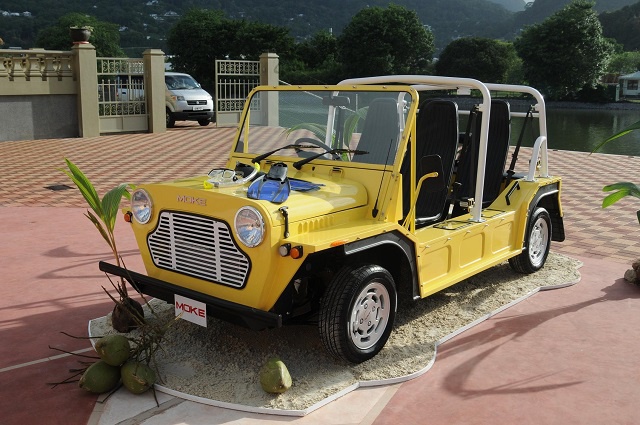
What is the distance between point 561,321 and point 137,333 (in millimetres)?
3164

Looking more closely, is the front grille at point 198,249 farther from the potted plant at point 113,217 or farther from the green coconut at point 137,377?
the green coconut at point 137,377

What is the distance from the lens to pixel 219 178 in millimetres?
4371

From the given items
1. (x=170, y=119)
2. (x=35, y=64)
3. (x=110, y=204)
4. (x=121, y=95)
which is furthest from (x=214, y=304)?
(x=170, y=119)

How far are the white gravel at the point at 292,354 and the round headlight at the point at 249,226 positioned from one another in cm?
88

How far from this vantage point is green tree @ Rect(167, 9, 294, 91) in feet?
185

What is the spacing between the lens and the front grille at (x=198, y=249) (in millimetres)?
3998

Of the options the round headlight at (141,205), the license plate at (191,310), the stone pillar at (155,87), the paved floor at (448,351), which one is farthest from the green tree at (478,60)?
the license plate at (191,310)

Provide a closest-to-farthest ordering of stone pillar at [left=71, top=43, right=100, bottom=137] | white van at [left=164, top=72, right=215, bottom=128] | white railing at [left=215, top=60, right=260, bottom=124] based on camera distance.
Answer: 1. stone pillar at [left=71, top=43, right=100, bottom=137]
2. white van at [left=164, top=72, right=215, bottom=128]
3. white railing at [left=215, top=60, right=260, bottom=124]

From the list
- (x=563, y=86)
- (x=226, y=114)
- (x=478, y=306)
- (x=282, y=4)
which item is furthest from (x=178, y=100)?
(x=282, y=4)

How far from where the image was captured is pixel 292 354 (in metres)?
4.47

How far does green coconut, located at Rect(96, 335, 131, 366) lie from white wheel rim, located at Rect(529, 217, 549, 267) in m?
3.86

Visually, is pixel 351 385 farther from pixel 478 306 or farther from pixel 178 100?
pixel 178 100

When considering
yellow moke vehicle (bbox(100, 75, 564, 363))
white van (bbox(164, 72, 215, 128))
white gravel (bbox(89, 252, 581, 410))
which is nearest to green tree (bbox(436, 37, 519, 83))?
white van (bbox(164, 72, 215, 128))

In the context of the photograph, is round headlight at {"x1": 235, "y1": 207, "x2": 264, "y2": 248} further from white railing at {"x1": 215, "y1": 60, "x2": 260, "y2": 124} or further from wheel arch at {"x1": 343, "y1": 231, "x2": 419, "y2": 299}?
white railing at {"x1": 215, "y1": 60, "x2": 260, "y2": 124}
